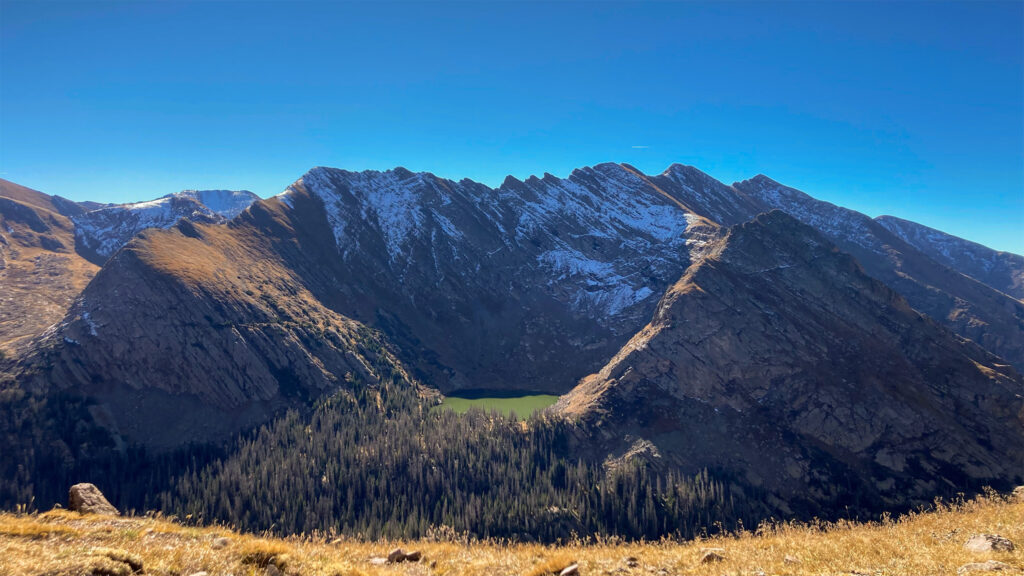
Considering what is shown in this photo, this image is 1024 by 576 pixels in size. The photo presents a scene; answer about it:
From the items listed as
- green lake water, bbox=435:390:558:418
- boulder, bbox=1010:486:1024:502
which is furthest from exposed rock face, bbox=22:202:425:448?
boulder, bbox=1010:486:1024:502

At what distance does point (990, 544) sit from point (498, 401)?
120 m

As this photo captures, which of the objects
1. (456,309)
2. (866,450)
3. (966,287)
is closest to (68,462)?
(456,309)

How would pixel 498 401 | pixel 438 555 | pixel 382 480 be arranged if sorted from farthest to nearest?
1. pixel 498 401
2. pixel 382 480
3. pixel 438 555

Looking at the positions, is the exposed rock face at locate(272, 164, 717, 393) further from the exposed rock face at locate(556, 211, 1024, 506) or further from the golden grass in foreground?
the golden grass in foreground

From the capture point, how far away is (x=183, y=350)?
10631cm

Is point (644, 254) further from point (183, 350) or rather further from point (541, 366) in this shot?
point (183, 350)

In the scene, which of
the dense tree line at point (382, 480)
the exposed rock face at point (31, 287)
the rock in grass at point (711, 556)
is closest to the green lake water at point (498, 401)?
the dense tree line at point (382, 480)

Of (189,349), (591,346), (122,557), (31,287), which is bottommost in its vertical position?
(189,349)

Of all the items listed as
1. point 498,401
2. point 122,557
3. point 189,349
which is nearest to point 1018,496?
point 122,557

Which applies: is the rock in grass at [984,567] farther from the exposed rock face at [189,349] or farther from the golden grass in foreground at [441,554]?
the exposed rock face at [189,349]

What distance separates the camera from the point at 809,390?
86750mm

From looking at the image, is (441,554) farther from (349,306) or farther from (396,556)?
(349,306)

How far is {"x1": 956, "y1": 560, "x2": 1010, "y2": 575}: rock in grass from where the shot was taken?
15648 mm

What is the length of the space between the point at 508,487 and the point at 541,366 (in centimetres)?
7753
